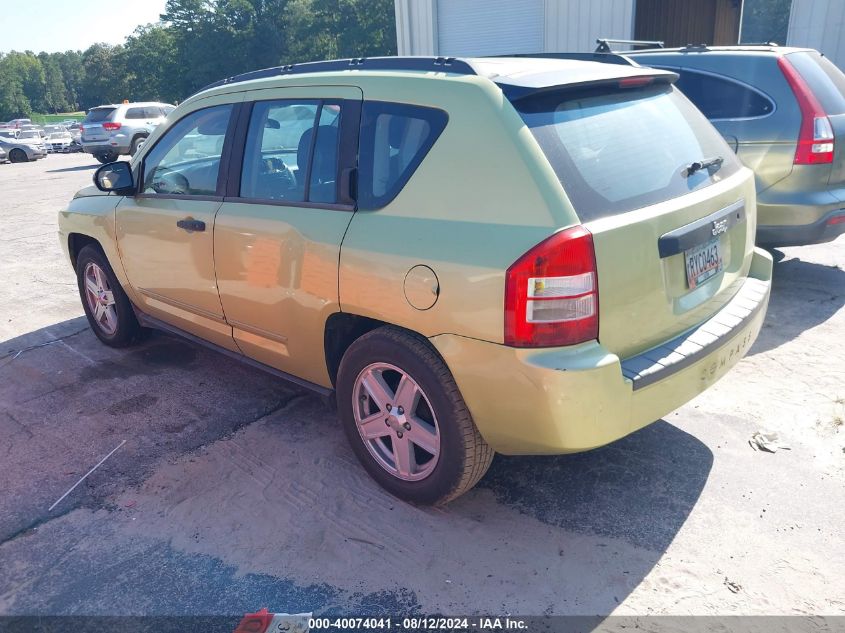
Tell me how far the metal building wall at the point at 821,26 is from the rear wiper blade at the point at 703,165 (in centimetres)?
990

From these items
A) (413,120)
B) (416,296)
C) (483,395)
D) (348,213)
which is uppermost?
(413,120)

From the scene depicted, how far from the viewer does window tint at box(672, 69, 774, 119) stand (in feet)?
18.0

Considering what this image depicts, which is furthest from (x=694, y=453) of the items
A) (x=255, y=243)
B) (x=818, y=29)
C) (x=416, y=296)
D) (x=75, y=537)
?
(x=818, y=29)

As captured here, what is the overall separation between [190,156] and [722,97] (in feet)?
13.6

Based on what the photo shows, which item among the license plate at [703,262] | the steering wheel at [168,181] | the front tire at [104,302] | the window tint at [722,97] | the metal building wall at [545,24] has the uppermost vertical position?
the metal building wall at [545,24]

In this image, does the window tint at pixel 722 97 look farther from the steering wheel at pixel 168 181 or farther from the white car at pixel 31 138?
the white car at pixel 31 138

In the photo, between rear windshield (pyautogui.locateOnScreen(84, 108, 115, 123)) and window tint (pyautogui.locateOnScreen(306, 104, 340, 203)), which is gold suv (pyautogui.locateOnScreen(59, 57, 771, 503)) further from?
rear windshield (pyautogui.locateOnScreen(84, 108, 115, 123))

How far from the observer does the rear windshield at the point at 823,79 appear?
5359 mm

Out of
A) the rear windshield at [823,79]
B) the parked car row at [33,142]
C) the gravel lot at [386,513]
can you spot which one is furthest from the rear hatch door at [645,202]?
the parked car row at [33,142]

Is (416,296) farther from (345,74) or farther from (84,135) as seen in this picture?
(84,135)

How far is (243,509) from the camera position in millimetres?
3225

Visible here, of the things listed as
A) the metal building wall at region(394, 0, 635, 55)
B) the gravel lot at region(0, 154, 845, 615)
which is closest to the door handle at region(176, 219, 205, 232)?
the gravel lot at region(0, 154, 845, 615)

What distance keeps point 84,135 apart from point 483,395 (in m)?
23.4

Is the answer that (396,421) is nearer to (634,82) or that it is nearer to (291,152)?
(291,152)
